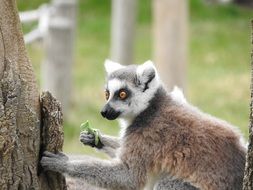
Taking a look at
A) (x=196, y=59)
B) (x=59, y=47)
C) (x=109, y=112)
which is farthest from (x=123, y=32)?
(x=109, y=112)

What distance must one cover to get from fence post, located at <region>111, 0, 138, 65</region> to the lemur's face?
8.44 m

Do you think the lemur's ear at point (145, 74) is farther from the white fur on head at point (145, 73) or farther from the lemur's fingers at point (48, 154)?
the lemur's fingers at point (48, 154)

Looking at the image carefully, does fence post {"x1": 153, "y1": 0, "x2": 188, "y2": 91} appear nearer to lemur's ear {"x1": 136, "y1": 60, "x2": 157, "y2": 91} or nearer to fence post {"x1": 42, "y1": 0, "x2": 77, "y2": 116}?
fence post {"x1": 42, "y1": 0, "x2": 77, "y2": 116}

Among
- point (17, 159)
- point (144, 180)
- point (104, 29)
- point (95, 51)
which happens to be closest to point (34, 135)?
point (17, 159)

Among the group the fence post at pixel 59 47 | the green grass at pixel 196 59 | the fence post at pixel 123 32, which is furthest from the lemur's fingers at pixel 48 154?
the fence post at pixel 123 32

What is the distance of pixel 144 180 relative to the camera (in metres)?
5.45

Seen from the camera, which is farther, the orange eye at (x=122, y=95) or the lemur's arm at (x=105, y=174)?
the orange eye at (x=122, y=95)

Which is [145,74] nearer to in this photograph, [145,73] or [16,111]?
[145,73]

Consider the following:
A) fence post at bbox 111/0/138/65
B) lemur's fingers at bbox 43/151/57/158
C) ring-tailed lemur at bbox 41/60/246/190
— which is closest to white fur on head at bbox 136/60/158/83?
ring-tailed lemur at bbox 41/60/246/190

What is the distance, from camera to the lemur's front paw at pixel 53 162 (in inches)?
194

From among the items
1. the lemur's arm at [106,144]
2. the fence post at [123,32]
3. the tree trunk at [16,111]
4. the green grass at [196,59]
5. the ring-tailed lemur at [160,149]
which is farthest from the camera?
the fence post at [123,32]

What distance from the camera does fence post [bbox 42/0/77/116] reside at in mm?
11633

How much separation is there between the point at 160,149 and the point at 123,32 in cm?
928

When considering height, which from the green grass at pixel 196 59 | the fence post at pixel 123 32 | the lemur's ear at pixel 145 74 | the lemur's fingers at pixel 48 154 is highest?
the lemur's ear at pixel 145 74
